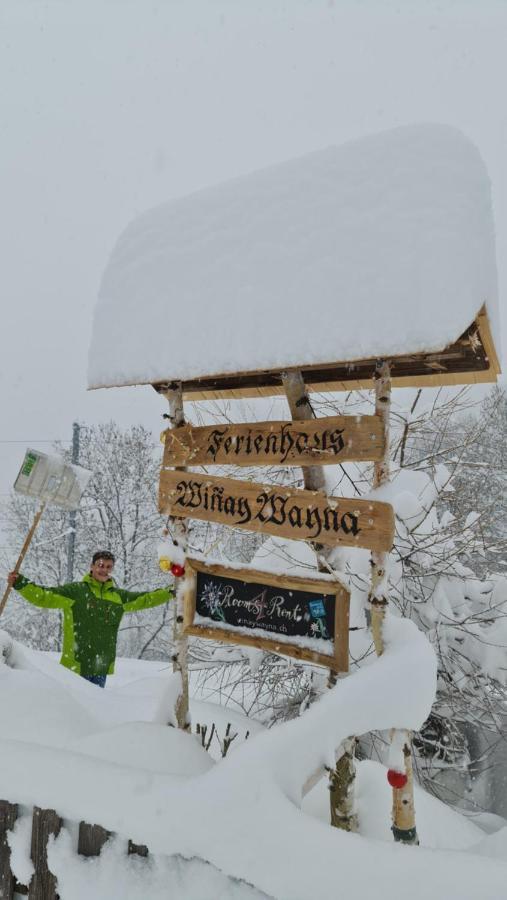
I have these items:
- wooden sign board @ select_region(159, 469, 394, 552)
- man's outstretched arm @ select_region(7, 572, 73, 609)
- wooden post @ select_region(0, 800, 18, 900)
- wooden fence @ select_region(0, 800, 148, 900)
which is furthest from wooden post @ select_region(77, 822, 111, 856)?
man's outstretched arm @ select_region(7, 572, 73, 609)

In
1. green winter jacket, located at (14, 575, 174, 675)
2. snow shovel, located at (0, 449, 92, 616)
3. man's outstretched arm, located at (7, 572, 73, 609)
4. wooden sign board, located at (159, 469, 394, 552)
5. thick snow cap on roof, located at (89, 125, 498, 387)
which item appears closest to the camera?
thick snow cap on roof, located at (89, 125, 498, 387)

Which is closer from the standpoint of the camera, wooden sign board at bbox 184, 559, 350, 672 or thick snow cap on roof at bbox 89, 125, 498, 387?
thick snow cap on roof at bbox 89, 125, 498, 387

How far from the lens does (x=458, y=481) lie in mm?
8312

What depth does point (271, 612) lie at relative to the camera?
122 inches

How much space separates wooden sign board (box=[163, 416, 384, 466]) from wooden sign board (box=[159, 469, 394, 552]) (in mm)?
151

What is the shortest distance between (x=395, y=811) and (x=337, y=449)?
1868 millimetres

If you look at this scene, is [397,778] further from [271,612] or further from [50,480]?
[50,480]

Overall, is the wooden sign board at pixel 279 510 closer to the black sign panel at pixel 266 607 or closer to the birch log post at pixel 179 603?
the birch log post at pixel 179 603

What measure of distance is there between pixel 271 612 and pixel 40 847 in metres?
1.53

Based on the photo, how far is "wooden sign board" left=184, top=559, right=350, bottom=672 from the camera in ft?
A: 9.52

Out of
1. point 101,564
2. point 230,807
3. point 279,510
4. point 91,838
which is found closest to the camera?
point 230,807

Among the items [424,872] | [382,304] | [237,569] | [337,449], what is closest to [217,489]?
[237,569]

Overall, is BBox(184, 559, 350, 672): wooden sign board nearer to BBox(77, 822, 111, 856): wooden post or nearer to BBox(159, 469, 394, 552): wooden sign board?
BBox(159, 469, 394, 552): wooden sign board

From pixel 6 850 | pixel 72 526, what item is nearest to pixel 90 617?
pixel 6 850
